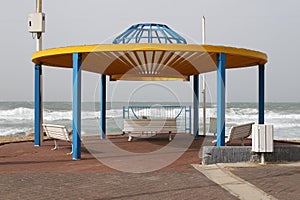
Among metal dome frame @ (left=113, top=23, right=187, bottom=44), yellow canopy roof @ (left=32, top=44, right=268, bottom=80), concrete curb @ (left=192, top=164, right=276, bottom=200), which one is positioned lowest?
concrete curb @ (left=192, top=164, right=276, bottom=200)

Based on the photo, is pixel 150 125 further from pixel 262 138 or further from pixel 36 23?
pixel 262 138

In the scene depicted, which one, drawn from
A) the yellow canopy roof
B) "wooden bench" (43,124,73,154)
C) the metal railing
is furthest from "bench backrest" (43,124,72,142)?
the metal railing

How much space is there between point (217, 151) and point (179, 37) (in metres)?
4.11

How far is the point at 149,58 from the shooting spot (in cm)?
1145

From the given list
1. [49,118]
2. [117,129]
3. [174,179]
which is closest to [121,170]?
[174,179]

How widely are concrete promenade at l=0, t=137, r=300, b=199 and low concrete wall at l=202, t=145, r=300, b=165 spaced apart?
0.75ft

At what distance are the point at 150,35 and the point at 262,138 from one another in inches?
175

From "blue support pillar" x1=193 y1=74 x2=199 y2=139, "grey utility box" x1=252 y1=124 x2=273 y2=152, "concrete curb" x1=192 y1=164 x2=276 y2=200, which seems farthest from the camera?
"blue support pillar" x1=193 y1=74 x2=199 y2=139

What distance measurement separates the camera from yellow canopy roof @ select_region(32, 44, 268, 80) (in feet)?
30.2

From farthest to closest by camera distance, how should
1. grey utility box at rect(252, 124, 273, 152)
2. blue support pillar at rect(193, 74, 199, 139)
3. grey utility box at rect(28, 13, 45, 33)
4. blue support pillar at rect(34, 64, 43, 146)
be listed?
blue support pillar at rect(193, 74, 199, 139) → grey utility box at rect(28, 13, 45, 33) → blue support pillar at rect(34, 64, 43, 146) → grey utility box at rect(252, 124, 273, 152)

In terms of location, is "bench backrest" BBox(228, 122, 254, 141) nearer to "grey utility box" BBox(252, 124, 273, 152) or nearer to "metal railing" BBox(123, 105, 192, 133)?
"grey utility box" BBox(252, 124, 273, 152)

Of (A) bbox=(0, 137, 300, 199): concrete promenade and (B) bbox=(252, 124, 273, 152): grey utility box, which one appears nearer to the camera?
(A) bbox=(0, 137, 300, 199): concrete promenade

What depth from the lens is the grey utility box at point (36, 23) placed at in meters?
12.2

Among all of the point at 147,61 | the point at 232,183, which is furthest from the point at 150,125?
the point at 232,183
